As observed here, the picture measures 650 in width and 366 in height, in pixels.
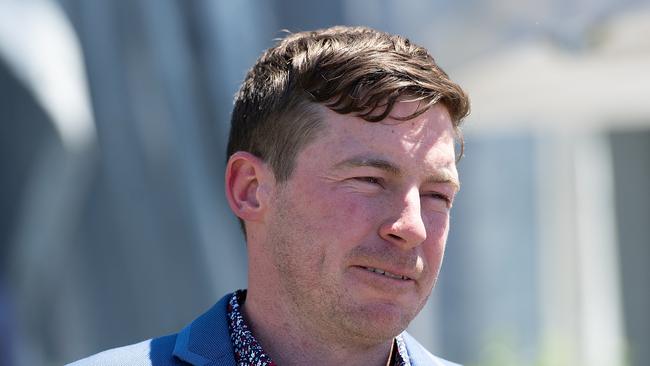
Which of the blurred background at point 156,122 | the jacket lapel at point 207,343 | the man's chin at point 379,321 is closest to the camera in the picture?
the man's chin at point 379,321

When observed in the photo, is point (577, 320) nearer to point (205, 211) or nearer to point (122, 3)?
point (205, 211)

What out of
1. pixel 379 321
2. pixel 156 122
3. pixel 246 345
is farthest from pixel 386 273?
pixel 156 122

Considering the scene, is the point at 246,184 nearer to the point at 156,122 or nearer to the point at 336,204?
the point at 336,204

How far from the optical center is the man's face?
1.84m

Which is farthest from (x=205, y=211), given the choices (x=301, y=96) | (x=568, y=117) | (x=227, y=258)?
(x=301, y=96)

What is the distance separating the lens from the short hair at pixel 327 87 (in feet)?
6.25

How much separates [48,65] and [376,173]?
2196mm

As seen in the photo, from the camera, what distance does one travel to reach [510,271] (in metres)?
5.46

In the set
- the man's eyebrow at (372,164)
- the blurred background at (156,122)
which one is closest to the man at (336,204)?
the man's eyebrow at (372,164)

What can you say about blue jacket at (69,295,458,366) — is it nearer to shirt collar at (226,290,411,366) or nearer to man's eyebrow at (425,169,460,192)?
shirt collar at (226,290,411,366)

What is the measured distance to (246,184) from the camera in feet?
6.63

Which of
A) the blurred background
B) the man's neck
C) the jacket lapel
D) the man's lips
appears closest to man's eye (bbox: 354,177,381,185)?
the man's lips

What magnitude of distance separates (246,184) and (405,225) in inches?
12.8

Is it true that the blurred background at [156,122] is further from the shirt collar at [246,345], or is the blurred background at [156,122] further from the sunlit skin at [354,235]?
the sunlit skin at [354,235]
